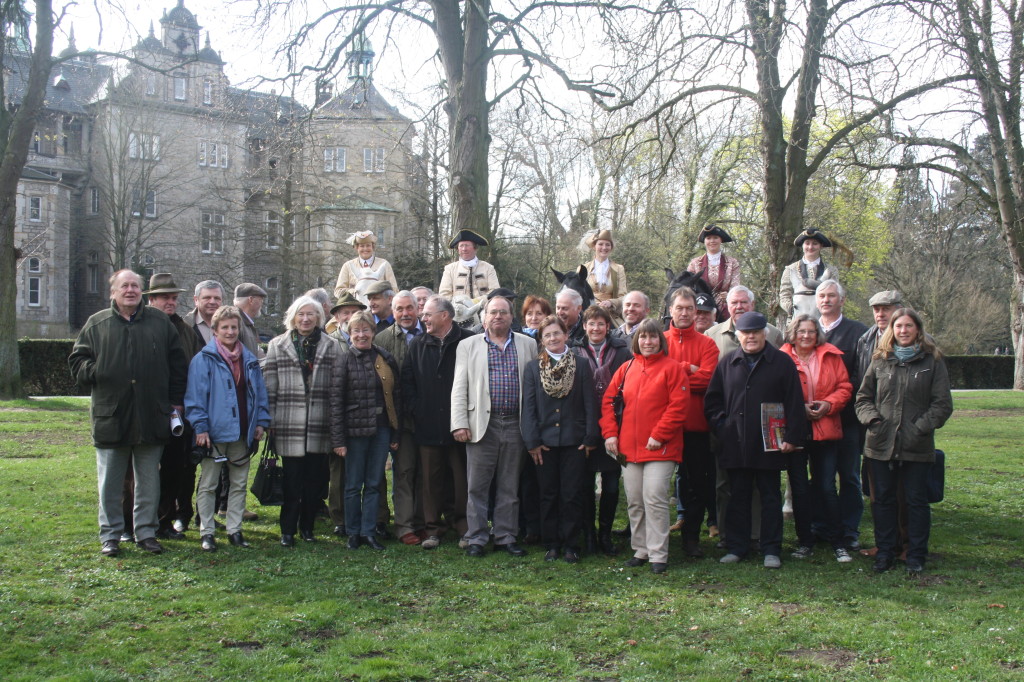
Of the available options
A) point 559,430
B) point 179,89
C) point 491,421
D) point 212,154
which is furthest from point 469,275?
point 179,89

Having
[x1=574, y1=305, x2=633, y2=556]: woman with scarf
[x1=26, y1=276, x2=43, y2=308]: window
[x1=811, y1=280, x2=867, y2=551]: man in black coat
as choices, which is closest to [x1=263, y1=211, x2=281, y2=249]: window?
[x1=26, y1=276, x2=43, y2=308]: window

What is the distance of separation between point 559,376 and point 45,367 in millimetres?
20416

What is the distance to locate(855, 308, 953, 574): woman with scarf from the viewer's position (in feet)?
22.2

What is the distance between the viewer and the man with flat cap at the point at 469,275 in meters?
9.95

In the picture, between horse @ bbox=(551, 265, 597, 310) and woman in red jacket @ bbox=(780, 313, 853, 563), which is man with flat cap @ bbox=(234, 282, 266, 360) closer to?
horse @ bbox=(551, 265, 597, 310)

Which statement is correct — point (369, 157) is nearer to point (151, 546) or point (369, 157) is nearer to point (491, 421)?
point (491, 421)

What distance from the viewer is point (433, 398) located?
7.71 metres

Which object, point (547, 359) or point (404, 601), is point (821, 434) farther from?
point (404, 601)

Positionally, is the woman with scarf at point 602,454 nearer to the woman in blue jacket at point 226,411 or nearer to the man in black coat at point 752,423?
the man in black coat at point 752,423

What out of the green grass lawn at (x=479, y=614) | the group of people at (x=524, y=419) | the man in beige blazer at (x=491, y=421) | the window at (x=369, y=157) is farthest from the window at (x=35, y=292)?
the man in beige blazer at (x=491, y=421)

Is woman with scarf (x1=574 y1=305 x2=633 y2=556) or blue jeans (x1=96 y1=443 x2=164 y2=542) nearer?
blue jeans (x1=96 y1=443 x2=164 y2=542)

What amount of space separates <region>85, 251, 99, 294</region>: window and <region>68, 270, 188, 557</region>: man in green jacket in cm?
5104

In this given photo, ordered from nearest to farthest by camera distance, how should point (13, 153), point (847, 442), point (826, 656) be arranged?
point (826, 656)
point (847, 442)
point (13, 153)

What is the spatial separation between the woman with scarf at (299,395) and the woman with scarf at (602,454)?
218cm
